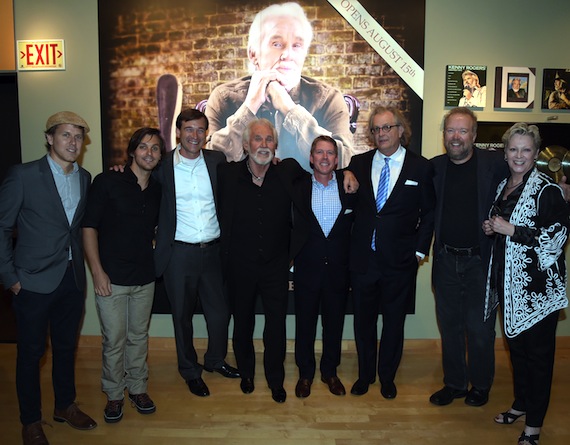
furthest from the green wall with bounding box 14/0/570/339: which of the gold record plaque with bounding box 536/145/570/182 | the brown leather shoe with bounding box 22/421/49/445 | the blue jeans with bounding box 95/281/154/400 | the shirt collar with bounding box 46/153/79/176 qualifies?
the brown leather shoe with bounding box 22/421/49/445

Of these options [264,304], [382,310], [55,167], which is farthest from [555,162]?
[55,167]

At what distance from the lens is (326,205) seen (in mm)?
3121

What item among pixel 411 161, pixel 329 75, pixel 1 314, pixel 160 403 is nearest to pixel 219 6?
pixel 329 75

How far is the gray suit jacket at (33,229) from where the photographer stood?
2.55 metres

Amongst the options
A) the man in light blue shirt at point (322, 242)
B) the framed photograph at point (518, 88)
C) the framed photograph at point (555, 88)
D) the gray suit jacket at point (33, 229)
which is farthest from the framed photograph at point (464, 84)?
the gray suit jacket at point (33, 229)

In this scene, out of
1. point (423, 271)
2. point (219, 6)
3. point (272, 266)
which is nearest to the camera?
point (272, 266)

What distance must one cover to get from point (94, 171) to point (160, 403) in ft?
7.16

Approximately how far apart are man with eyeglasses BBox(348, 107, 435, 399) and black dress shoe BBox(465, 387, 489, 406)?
520 millimetres

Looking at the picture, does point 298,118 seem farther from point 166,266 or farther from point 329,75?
point 166,266

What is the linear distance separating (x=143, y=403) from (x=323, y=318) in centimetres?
137

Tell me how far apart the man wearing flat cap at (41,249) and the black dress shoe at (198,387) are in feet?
3.34

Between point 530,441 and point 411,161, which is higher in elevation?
point 411,161

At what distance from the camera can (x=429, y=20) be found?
Answer: 3.96 meters

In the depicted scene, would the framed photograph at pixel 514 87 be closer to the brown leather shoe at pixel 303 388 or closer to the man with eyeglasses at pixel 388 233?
the man with eyeglasses at pixel 388 233
